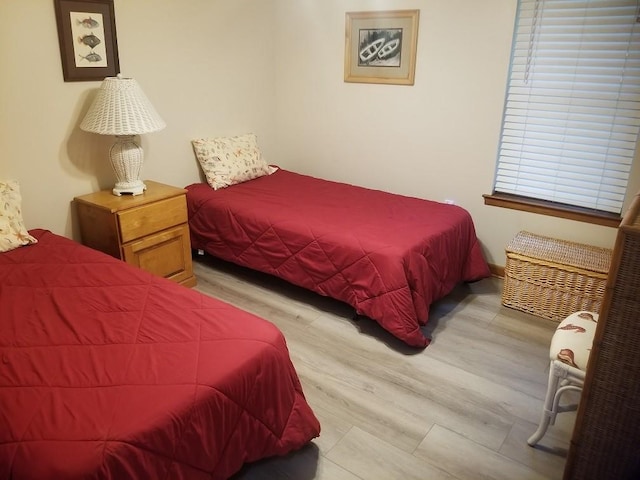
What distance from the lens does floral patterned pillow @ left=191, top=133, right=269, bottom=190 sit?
3.65m

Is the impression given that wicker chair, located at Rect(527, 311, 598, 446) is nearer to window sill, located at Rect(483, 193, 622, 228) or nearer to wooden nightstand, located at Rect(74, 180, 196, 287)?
window sill, located at Rect(483, 193, 622, 228)

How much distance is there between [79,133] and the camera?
2.97 meters

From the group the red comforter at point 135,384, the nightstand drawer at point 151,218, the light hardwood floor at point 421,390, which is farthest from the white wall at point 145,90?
the light hardwood floor at point 421,390

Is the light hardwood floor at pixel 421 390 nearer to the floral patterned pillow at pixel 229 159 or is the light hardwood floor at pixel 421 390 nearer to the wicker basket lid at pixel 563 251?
the wicker basket lid at pixel 563 251

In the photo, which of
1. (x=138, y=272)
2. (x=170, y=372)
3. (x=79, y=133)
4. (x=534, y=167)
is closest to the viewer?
(x=170, y=372)

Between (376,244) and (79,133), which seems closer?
(376,244)

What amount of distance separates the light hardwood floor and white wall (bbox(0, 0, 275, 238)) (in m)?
1.03

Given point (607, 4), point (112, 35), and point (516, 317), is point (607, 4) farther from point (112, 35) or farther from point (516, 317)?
point (112, 35)

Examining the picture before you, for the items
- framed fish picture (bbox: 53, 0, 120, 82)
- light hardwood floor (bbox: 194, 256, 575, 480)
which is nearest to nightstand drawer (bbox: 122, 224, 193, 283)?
light hardwood floor (bbox: 194, 256, 575, 480)

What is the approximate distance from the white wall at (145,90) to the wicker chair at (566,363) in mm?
2718

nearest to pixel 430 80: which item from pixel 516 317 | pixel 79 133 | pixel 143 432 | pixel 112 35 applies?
pixel 516 317

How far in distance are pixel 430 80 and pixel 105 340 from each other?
272 centimetres

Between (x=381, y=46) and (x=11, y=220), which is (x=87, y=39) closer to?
(x=11, y=220)

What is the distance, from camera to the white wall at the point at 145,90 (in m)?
2.67
